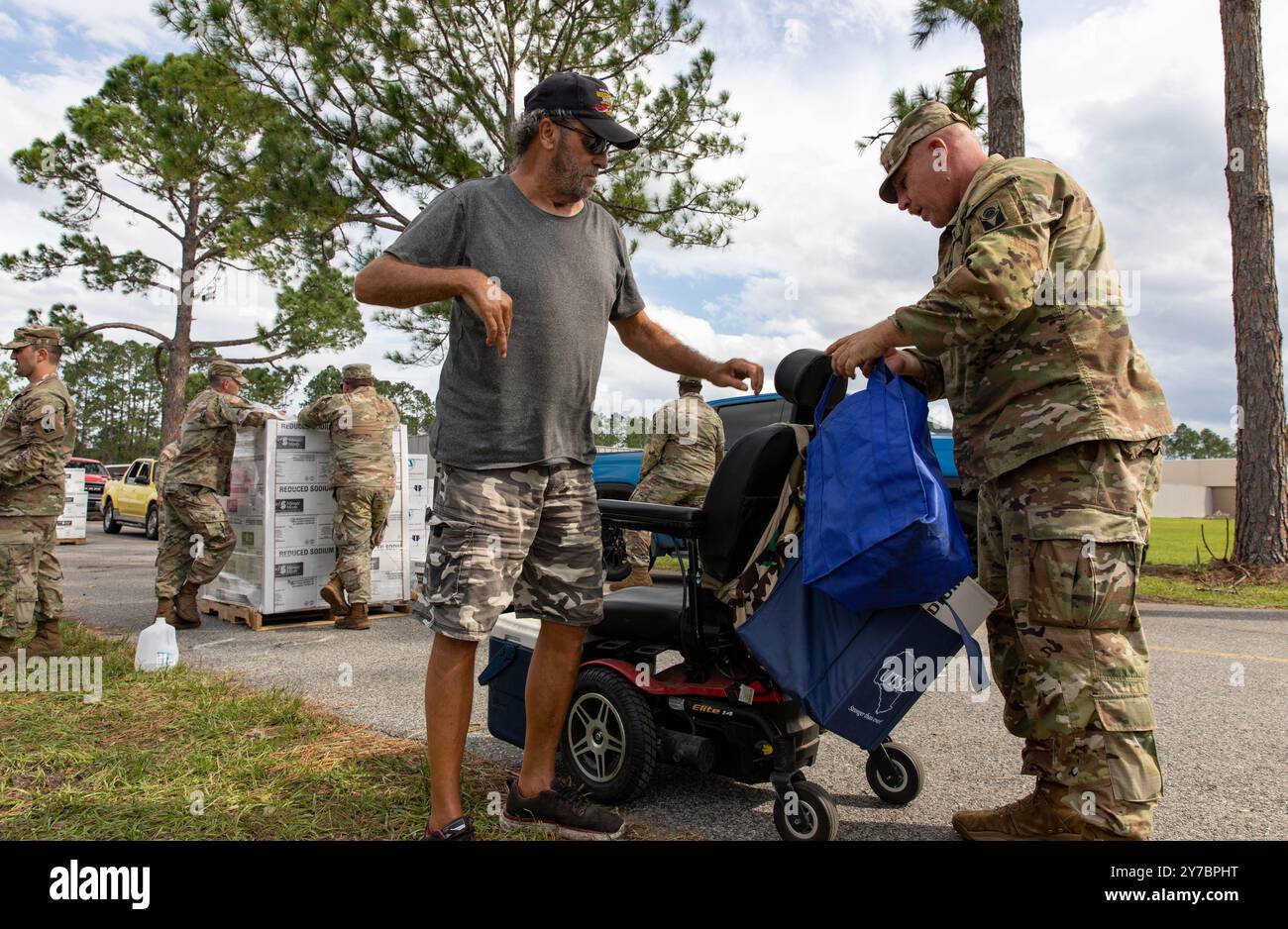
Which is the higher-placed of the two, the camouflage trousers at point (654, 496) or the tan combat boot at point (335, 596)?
the camouflage trousers at point (654, 496)

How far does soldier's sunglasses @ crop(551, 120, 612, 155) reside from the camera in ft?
7.97

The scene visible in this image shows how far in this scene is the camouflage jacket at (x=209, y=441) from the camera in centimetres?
641

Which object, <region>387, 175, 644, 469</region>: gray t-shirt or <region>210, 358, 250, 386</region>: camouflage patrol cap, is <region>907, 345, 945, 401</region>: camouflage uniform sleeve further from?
<region>210, 358, 250, 386</region>: camouflage patrol cap

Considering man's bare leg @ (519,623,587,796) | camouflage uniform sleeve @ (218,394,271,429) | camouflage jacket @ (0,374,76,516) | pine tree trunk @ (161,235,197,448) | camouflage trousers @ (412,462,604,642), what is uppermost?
pine tree trunk @ (161,235,197,448)

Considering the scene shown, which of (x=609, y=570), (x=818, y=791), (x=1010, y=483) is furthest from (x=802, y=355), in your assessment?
(x=609, y=570)

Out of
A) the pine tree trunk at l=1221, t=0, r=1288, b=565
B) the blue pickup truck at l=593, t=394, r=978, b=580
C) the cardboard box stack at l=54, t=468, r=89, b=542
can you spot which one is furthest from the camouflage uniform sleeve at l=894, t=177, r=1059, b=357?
the cardboard box stack at l=54, t=468, r=89, b=542

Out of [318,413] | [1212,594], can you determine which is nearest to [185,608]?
[318,413]

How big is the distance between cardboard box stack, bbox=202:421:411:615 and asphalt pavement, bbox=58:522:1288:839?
34cm

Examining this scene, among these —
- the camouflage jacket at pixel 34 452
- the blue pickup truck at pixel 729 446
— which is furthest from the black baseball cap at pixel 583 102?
the camouflage jacket at pixel 34 452

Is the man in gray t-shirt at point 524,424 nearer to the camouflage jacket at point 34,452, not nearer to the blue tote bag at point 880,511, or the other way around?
the blue tote bag at point 880,511

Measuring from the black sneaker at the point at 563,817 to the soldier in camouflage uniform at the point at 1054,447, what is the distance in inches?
42.8

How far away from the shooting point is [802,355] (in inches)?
99.3

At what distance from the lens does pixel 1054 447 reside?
2.13 m
